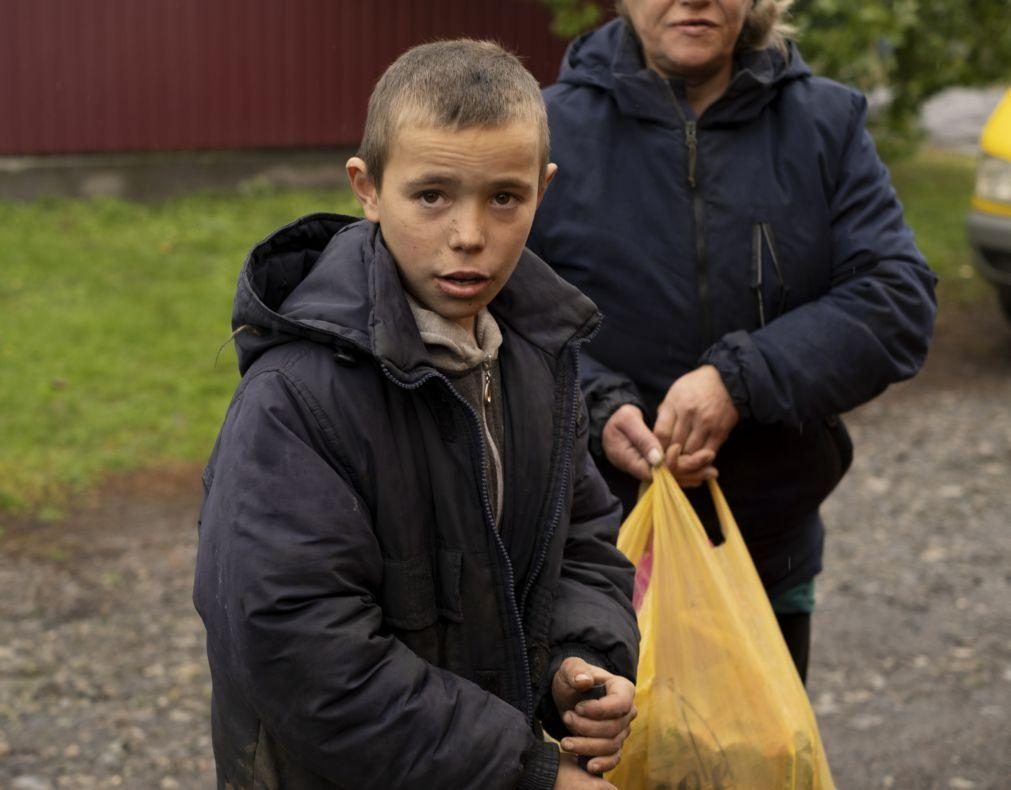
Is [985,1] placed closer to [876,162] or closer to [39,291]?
[39,291]

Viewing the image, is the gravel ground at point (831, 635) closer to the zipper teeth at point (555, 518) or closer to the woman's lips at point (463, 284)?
the zipper teeth at point (555, 518)

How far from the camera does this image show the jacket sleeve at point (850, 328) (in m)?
2.91

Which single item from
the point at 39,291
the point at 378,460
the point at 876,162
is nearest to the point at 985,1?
the point at 39,291

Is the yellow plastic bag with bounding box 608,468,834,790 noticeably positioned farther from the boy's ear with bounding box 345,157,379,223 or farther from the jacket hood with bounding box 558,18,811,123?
the boy's ear with bounding box 345,157,379,223

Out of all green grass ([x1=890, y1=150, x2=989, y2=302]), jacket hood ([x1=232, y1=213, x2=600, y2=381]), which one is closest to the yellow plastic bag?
jacket hood ([x1=232, y1=213, x2=600, y2=381])

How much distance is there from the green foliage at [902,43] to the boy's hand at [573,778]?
8114 mm

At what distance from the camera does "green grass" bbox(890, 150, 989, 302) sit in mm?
9398

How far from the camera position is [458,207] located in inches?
77.1

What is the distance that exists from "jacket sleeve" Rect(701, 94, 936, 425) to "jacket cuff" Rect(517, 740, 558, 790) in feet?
3.57

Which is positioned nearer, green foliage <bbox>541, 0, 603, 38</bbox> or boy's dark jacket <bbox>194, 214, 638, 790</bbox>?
boy's dark jacket <bbox>194, 214, 638, 790</bbox>

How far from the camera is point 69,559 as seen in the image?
A: 17.1ft

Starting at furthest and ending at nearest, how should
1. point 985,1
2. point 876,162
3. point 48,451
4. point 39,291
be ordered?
1. point 985,1
2. point 39,291
3. point 48,451
4. point 876,162

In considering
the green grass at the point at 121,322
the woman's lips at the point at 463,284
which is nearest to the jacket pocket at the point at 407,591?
the woman's lips at the point at 463,284

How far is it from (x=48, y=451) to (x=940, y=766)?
3.71 metres
